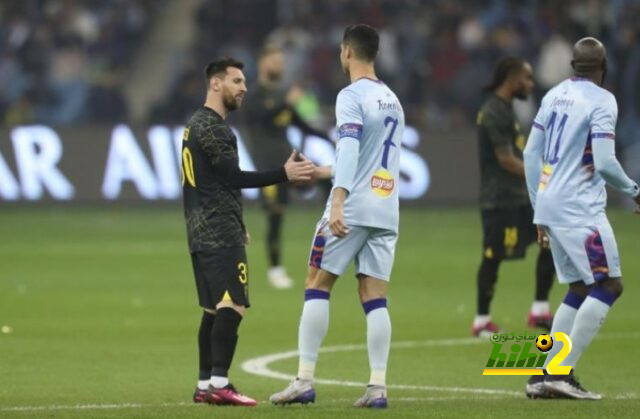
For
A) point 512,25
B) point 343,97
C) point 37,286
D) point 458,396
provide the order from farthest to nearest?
1. point 512,25
2. point 37,286
3. point 458,396
4. point 343,97

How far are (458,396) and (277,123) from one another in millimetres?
8811

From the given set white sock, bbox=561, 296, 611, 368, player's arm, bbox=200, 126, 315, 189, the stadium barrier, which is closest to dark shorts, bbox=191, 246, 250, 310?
player's arm, bbox=200, 126, 315, 189

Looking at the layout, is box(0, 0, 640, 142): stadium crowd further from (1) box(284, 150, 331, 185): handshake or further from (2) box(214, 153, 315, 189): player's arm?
(1) box(284, 150, 331, 185): handshake

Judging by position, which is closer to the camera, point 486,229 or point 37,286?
point 486,229

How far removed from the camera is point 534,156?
→ 36.6 ft

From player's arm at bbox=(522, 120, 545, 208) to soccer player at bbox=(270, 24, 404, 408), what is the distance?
103 cm

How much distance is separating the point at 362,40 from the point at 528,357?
9.34ft

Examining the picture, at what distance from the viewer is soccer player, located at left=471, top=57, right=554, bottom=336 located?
15023 mm

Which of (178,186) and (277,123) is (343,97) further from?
(178,186)

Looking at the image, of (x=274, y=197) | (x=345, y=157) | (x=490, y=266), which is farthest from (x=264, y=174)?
(x=274, y=197)

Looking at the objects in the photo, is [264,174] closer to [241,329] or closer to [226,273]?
[226,273]

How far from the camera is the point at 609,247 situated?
35.3 ft

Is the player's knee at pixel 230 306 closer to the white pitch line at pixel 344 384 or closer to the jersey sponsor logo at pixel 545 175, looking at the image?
the white pitch line at pixel 344 384

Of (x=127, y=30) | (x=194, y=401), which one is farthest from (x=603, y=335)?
(x=127, y=30)
